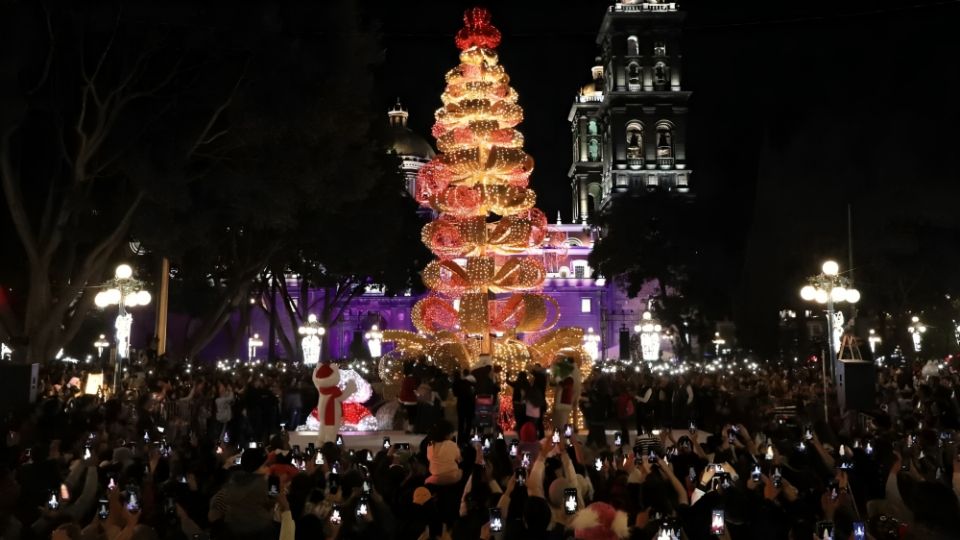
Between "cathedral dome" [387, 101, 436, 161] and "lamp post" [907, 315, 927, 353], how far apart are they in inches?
1951

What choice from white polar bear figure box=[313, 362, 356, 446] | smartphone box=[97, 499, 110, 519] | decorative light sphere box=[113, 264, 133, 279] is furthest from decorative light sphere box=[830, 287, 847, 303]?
smartphone box=[97, 499, 110, 519]

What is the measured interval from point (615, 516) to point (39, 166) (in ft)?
62.0

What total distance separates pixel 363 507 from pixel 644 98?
66006 mm

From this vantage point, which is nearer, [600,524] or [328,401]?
[600,524]

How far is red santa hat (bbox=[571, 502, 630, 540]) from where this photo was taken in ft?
18.3

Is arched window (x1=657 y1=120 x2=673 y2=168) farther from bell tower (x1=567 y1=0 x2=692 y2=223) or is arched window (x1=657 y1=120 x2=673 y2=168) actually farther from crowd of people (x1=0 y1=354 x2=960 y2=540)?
crowd of people (x1=0 y1=354 x2=960 y2=540)

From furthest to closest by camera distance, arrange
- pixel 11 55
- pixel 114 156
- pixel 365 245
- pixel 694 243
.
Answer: pixel 694 243 → pixel 365 245 → pixel 114 156 → pixel 11 55

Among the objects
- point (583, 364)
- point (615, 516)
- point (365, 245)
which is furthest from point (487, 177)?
point (615, 516)

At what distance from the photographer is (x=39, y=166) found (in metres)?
20.6

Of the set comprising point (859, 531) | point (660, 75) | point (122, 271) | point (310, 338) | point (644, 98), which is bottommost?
point (859, 531)

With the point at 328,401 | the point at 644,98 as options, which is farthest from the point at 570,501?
the point at 644,98

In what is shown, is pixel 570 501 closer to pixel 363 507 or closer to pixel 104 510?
pixel 363 507

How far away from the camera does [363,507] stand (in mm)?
6367

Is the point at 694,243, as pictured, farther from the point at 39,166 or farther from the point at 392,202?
the point at 39,166
